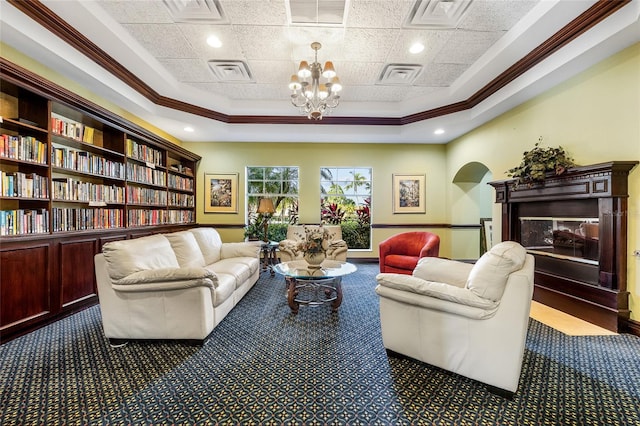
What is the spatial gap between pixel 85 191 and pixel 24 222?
32.7 inches

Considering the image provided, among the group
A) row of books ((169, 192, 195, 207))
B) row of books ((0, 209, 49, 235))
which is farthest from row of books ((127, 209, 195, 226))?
row of books ((0, 209, 49, 235))

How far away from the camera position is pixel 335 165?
21.2 ft

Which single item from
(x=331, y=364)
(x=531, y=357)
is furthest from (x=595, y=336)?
(x=331, y=364)

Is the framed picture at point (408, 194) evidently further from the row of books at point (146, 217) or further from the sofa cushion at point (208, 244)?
the row of books at point (146, 217)

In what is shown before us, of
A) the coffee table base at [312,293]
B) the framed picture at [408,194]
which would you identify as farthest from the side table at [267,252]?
the framed picture at [408,194]

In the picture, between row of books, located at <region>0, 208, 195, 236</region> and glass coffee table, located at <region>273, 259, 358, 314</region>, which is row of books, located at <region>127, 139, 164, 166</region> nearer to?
row of books, located at <region>0, 208, 195, 236</region>

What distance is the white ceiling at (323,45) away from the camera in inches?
105

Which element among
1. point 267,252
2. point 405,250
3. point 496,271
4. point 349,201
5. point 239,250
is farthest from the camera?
point 349,201

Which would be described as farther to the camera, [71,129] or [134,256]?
[71,129]

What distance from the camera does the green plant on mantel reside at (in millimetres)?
3268

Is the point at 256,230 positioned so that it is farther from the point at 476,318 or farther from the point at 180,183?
the point at 476,318

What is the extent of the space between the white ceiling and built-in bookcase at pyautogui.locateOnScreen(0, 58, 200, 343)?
1.54ft

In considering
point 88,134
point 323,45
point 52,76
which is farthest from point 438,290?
point 52,76

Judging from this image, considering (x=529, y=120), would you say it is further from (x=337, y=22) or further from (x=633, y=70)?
(x=337, y=22)
